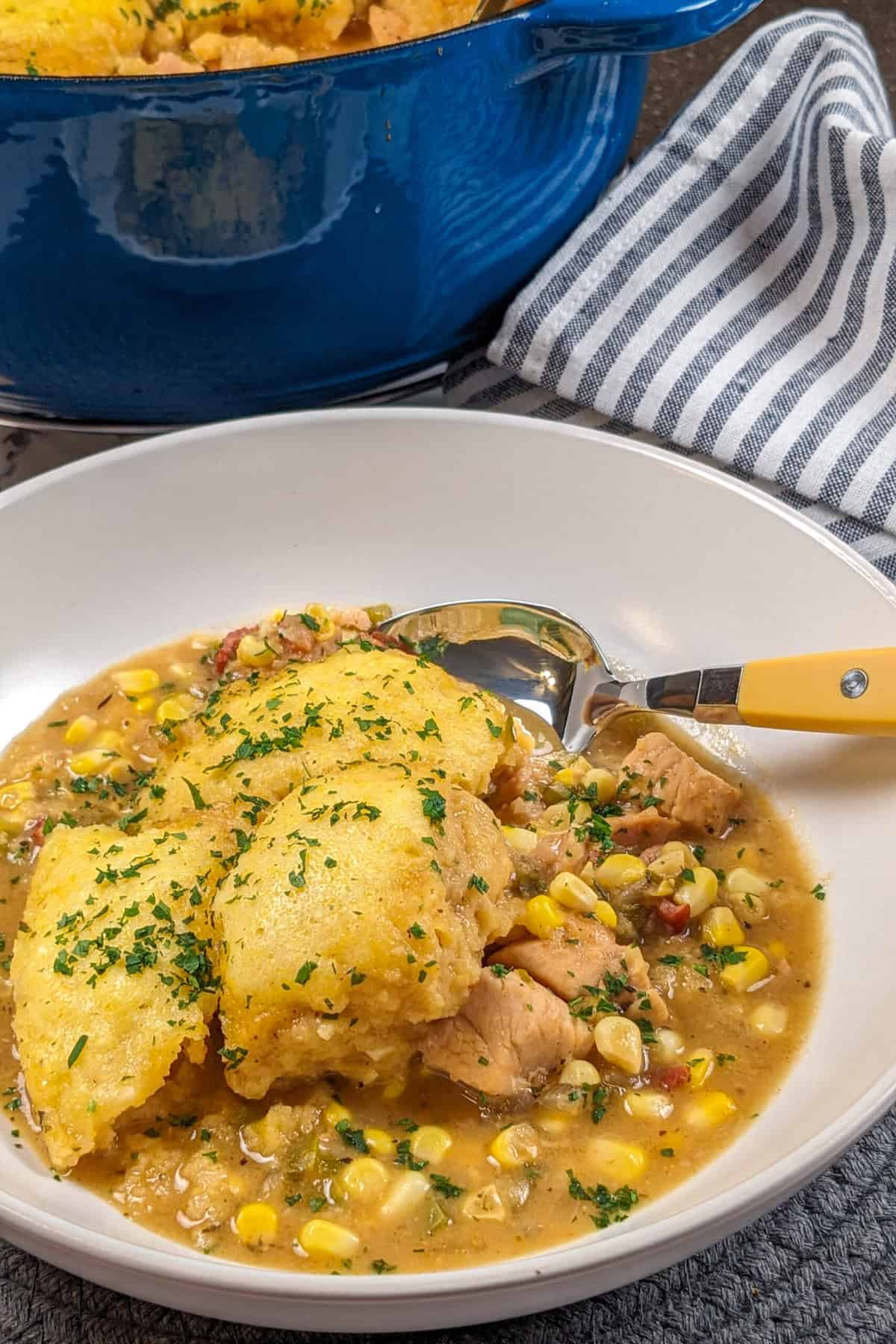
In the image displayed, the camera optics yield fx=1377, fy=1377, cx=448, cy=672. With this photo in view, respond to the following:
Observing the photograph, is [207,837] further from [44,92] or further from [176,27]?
[176,27]

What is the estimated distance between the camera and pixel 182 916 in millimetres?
2404

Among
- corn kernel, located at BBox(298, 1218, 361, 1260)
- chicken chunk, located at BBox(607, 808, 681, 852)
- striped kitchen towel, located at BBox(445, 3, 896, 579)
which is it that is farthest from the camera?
striped kitchen towel, located at BBox(445, 3, 896, 579)

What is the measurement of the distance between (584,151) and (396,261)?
2.25ft

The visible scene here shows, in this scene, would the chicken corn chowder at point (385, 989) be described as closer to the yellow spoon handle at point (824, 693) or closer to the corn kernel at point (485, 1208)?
the corn kernel at point (485, 1208)

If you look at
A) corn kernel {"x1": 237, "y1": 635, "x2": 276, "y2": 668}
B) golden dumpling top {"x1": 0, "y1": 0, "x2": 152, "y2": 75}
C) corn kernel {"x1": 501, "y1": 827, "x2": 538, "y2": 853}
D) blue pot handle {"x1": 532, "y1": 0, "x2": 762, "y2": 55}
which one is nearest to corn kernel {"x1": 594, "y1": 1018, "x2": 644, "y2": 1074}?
corn kernel {"x1": 501, "y1": 827, "x2": 538, "y2": 853}

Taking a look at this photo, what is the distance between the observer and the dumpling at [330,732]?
8.84 ft

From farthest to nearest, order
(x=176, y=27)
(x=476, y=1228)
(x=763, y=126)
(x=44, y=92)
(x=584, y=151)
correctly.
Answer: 1. (x=763, y=126)
2. (x=584, y=151)
3. (x=176, y=27)
4. (x=44, y=92)
5. (x=476, y=1228)

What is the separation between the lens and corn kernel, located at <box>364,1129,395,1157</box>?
2.26 m

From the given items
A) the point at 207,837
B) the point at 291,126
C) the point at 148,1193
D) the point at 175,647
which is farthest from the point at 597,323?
the point at 148,1193

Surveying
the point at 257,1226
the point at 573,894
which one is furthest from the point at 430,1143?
the point at 573,894

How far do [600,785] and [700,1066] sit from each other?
709mm

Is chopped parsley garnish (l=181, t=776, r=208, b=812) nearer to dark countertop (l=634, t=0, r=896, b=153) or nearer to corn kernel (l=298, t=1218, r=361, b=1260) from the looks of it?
corn kernel (l=298, t=1218, r=361, b=1260)

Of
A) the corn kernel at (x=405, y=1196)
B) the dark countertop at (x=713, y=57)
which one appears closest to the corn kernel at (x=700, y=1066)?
the corn kernel at (x=405, y=1196)

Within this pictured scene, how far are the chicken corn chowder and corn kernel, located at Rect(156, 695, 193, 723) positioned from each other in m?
0.30
